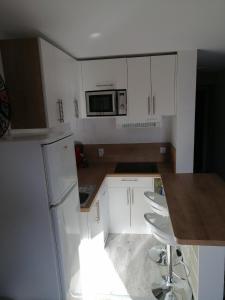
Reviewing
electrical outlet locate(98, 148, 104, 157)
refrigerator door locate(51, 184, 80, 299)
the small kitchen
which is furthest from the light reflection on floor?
electrical outlet locate(98, 148, 104, 157)

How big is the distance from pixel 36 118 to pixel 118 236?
80.4 inches

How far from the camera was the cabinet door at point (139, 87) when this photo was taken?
93.9 inches

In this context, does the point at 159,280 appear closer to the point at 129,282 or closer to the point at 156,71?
the point at 129,282

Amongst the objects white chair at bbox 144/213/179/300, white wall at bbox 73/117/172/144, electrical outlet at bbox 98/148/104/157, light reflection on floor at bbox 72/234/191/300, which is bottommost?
light reflection on floor at bbox 72/234/191/300

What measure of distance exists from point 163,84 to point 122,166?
1265mm

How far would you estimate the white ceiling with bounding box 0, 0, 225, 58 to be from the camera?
3.71 feet

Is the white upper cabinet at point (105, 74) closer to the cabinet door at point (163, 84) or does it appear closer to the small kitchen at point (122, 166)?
the small kitchen at point (122, 166)

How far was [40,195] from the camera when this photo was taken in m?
1.20

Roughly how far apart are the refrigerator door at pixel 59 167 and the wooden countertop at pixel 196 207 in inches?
29.2

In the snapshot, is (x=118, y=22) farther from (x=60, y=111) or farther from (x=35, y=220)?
(x=35, y=220)

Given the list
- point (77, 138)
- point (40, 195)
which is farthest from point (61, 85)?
point (77, 138)

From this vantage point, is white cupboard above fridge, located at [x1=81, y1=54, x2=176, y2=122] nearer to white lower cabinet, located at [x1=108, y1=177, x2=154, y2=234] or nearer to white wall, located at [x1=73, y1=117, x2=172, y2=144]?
white wall, located at [x1=73, y1=117, x2=172, y2=144]

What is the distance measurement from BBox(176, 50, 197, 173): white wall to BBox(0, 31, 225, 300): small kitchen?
10 millimetres

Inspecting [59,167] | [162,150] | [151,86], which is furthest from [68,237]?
[162,150]
